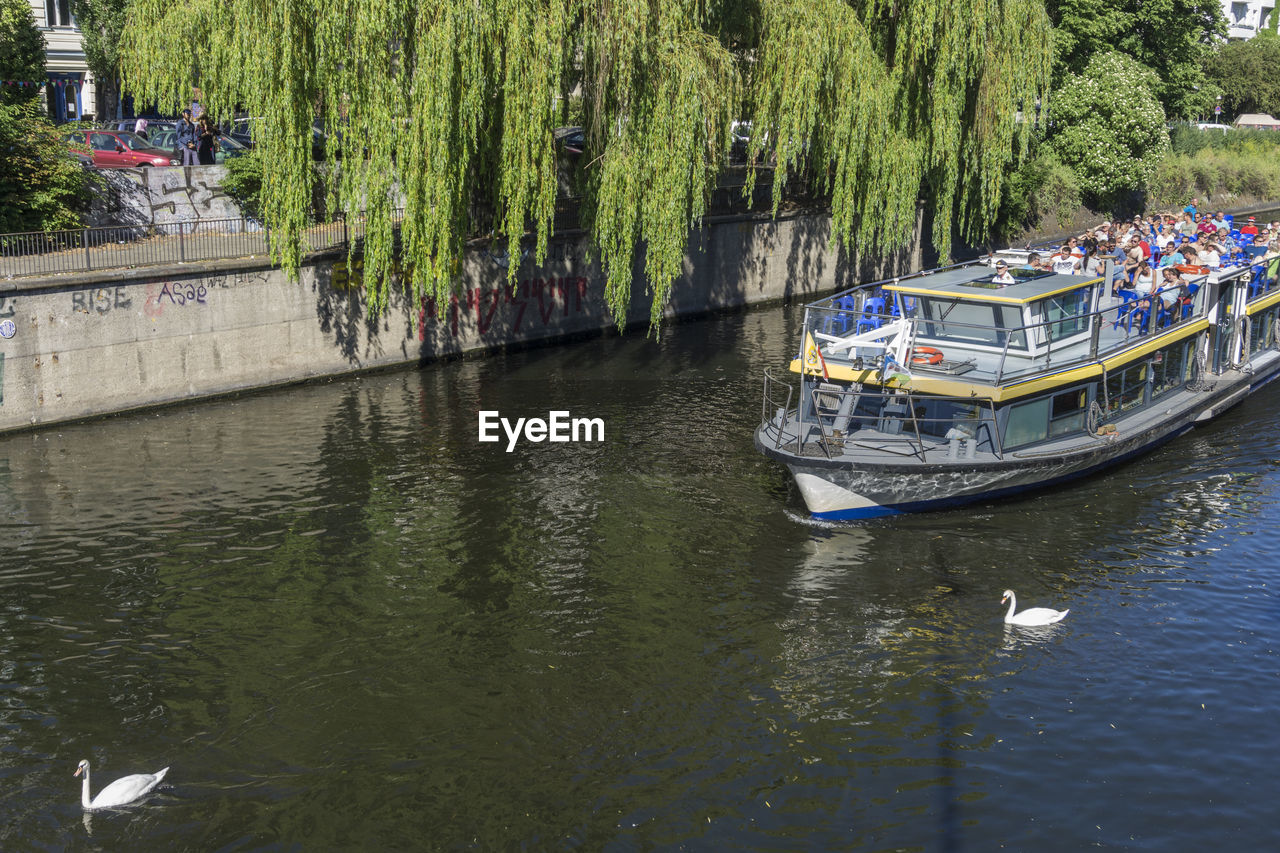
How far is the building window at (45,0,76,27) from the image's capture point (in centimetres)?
5819

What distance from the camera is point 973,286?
25.4m

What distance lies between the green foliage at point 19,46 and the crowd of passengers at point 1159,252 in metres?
32.1

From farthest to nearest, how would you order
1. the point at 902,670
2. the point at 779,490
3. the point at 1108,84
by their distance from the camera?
the point at 1108,84 < the point at 779,490 < the point at 902,670

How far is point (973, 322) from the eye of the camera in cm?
2472

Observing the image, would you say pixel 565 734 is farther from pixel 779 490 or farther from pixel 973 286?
pixel 973 286

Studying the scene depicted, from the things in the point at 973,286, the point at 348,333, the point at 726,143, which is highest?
the point at 726,143

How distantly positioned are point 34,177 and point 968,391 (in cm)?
2274

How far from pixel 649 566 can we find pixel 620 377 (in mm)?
13562

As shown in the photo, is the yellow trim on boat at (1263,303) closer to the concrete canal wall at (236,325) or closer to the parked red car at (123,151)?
the concrete canal wall at (236,325)

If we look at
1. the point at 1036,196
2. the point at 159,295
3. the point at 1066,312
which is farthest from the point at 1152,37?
the point at 159,295

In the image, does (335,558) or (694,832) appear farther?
(335,558)

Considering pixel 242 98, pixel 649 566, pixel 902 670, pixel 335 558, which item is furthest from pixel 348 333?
pixel 902 670

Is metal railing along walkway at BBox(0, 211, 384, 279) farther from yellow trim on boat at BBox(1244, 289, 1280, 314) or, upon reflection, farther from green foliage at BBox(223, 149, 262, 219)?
yellow trim on boat at BBox(1244, 289, 1280, 314)

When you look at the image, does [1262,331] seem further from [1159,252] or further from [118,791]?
[118,791]
